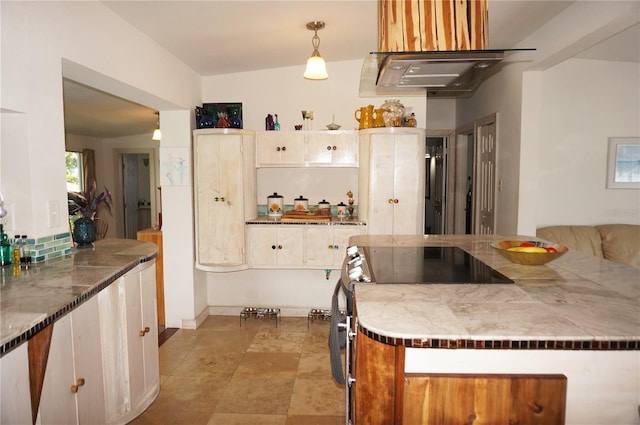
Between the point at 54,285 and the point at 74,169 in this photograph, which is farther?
the point at 74,169

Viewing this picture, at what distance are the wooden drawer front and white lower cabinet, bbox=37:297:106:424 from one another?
1278 millimetres

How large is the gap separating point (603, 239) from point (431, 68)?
124 inches

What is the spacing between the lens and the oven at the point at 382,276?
1706 millimetres

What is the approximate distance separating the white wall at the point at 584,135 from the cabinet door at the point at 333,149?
6.27 ft

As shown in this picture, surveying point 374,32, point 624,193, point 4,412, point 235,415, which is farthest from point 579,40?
point 4,412

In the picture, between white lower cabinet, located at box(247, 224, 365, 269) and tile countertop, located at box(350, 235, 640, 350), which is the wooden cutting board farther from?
tile countertop, located at box(350, 235, 640, 350)

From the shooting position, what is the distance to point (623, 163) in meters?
4.16

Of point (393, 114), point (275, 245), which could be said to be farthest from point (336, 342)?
point (393, 114)

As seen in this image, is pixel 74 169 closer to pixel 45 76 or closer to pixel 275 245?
pixel 275 245

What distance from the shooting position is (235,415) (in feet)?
8.09

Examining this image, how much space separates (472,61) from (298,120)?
8.15 ft

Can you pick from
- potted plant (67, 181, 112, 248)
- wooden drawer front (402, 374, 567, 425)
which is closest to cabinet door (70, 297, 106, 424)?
potted plant (67, 181, 112, 248)

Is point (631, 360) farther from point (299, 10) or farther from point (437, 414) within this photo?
point (299, 10)

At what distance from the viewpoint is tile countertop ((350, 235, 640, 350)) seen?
3.91ft
